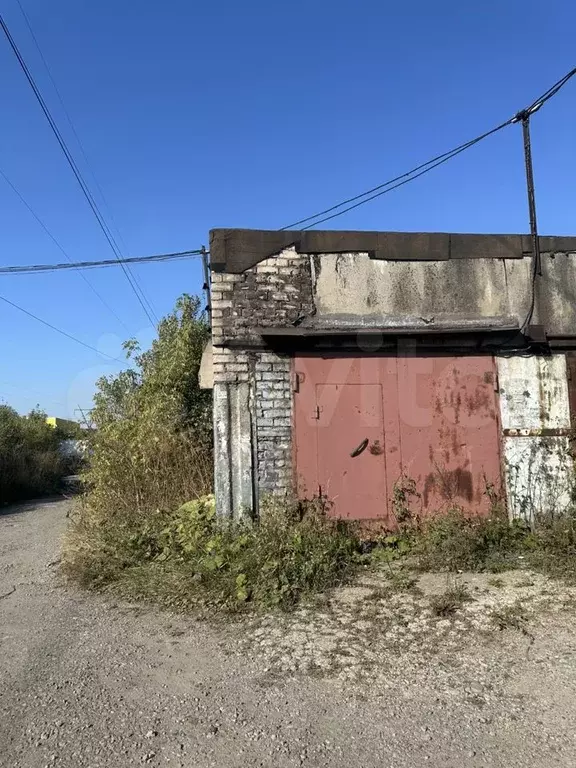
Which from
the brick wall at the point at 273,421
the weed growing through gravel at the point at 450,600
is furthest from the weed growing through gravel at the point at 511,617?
the brick wall at the point at 273,421

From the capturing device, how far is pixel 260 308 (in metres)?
6.38

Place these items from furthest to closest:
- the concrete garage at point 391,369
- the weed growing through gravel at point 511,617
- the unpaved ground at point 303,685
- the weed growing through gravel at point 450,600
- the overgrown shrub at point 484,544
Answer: the concrete garage at point 391,369 → the overgrown shrub at point 484,544 → the weed growing through gravel at point 450,600 → the weed growing through gravel at point 511,617 → the unpaved ground at point 303,685

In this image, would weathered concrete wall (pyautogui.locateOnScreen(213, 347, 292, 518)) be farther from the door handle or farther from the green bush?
the green bush

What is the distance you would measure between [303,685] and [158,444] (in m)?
4.80

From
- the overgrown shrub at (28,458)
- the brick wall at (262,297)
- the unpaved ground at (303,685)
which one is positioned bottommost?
the unpaved ground at (303,685)

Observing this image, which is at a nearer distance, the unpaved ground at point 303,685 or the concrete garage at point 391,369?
the unpaved ground at point 303,685

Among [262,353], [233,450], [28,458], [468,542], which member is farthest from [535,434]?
[28,458]

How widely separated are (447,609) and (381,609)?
508 mm

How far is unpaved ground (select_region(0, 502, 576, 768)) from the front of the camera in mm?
2818

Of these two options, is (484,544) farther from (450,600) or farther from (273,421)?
(273,421)

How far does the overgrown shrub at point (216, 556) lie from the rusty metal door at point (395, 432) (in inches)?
20.3

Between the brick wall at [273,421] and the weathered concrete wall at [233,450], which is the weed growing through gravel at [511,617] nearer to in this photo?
the brick wall at [273,421]

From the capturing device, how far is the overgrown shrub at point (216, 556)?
4.96 metres

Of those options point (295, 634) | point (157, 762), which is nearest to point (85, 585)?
point (295, 634)
